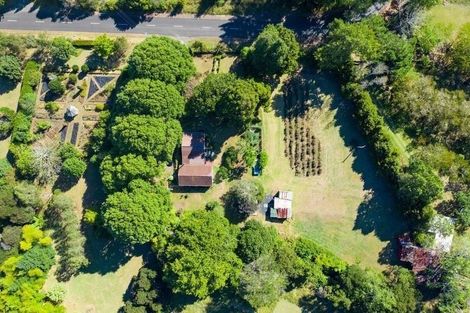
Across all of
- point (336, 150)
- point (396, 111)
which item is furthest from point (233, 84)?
point (396, 111)

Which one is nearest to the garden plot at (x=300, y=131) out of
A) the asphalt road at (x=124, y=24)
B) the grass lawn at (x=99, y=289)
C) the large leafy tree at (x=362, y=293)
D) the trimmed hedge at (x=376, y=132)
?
the trimmed hedge at (x=376, y=132)

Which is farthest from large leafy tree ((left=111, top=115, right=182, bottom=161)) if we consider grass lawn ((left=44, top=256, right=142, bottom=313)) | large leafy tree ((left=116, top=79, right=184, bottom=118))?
grass lawn ((left=44, top=256, right=142, bottom=313))

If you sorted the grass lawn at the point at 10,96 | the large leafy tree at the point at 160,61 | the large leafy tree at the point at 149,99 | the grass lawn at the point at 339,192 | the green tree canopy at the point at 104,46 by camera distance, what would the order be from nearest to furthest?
the large leafy tree at the point at 149,99 → the large leafy tree at the point at 160,61 → the grass lawn at the point at 339,192 → the green tree canopy at the point at 104,46 → the grass lawn at the point at 10,96

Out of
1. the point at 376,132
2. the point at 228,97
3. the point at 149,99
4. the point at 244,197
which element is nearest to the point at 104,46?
the point at 149,99

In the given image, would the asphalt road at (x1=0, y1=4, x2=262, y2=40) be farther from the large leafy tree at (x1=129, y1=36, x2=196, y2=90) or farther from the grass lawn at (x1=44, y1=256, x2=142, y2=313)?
the grass lawn at (x1=44, y1=256, x2=142, y2=313)

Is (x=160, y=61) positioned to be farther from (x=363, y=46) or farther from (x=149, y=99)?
(x=363, y=46)

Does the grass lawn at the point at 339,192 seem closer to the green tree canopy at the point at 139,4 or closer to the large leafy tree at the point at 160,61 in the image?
the large leafy tree at the point at 160,61
